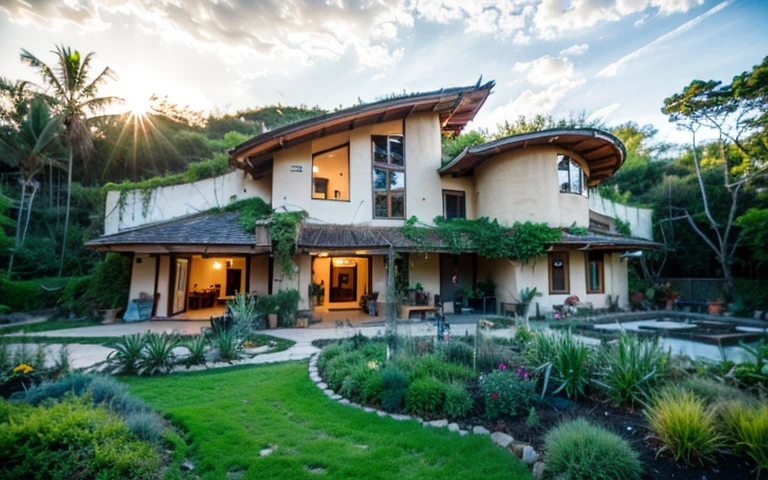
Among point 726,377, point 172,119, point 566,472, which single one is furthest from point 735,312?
point 172,119

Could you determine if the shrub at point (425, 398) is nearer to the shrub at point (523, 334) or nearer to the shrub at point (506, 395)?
the shrub at point (506, 395)

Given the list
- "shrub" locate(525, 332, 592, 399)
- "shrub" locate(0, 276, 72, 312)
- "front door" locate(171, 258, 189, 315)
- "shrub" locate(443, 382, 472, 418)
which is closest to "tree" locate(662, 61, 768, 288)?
"shrub" locate(525, 332, 592, 399)

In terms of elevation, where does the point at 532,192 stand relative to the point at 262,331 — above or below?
above

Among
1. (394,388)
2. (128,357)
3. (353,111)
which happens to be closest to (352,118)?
(353,111)

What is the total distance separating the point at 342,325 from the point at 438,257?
5.25 meters

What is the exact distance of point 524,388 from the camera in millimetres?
3893

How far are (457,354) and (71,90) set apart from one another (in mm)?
19434

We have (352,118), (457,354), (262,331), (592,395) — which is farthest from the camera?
(352,118)

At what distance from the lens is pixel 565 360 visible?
425cm

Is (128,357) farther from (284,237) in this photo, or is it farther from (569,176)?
(569,176)

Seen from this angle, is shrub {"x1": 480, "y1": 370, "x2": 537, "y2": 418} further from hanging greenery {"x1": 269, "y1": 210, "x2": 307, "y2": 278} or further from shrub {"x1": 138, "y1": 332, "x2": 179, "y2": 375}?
hanging greenery {"x1": 269, "y1": 210, "x2": 307, "y2": 278}

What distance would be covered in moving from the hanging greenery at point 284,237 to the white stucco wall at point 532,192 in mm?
7753

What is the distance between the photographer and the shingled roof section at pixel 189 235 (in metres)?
9.59

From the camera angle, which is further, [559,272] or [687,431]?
[559,272]
